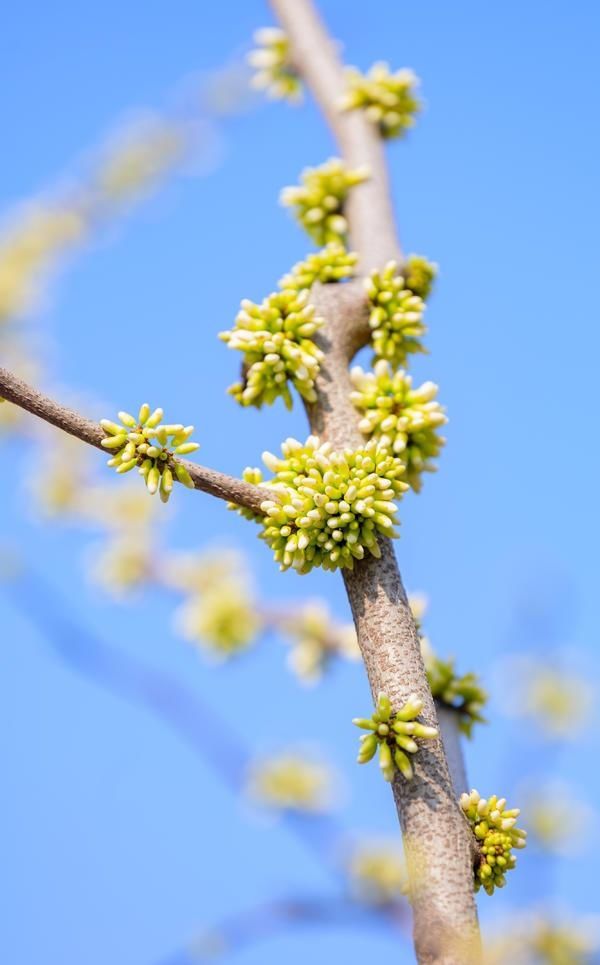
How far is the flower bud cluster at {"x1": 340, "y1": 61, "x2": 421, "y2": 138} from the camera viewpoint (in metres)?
5.73

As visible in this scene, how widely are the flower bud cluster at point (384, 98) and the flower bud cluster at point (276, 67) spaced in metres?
0.62

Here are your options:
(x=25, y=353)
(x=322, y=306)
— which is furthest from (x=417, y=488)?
(x=25, y=353)

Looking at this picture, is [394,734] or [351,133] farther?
[351,133]

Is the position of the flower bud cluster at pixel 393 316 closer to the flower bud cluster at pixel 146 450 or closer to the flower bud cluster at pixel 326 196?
the flower bud cluster at pixel 326 196

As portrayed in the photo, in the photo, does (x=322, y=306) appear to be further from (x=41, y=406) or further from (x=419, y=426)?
(x=41, y=406)

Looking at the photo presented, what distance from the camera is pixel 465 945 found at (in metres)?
2.84

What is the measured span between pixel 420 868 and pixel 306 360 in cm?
210

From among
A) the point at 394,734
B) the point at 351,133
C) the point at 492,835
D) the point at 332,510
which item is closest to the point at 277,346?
the point at 332,510

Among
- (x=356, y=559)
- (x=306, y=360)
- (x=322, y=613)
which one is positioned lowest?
(x=356, y=559)

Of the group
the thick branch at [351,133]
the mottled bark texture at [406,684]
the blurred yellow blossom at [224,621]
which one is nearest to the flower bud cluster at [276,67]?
the thick branch at [351,133]

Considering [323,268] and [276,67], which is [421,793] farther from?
[276,67]

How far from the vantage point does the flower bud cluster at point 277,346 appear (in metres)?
3.99

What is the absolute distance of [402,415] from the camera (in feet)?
13.1

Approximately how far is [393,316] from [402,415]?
2.17 ft
